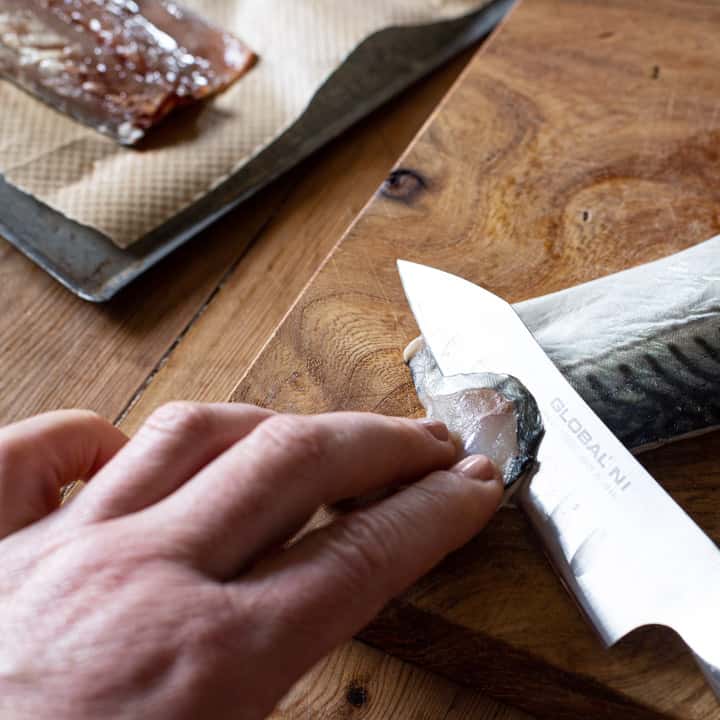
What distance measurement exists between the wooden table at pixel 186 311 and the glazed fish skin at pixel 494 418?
429mm

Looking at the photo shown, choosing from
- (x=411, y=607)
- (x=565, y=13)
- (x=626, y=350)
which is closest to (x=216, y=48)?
(x=565, y=13)

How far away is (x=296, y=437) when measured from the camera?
0.79m

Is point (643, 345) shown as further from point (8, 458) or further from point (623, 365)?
point (8, 458)

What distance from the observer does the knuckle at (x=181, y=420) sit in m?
0.81

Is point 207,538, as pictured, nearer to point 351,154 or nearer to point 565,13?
point 351,154

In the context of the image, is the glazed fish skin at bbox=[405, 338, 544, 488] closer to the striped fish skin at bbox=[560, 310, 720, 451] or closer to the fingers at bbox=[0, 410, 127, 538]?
the striped fish skin at bbox=[560, 310, 720, 451]

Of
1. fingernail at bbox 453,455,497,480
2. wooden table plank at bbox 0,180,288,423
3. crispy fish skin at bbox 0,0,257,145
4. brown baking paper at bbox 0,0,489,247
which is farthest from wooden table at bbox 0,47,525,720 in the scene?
fingernail at bbox 453,455,497,480

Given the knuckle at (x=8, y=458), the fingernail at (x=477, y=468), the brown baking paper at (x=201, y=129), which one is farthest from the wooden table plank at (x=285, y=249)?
the fingernail at (x=477, y=468)

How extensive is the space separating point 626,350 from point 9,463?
2.51 ft

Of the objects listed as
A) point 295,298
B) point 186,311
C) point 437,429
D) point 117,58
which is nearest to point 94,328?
point 186,311

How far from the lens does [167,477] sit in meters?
0.80

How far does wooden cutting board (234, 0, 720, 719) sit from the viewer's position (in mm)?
984

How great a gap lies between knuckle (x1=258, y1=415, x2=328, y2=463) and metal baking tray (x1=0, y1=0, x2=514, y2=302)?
0.72 meters

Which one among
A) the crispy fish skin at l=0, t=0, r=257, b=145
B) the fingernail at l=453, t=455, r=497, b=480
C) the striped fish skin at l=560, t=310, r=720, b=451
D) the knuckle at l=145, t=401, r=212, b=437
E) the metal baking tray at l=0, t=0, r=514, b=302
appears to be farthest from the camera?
the crispy fish skin at l=0, t=0, r=257, b=145
